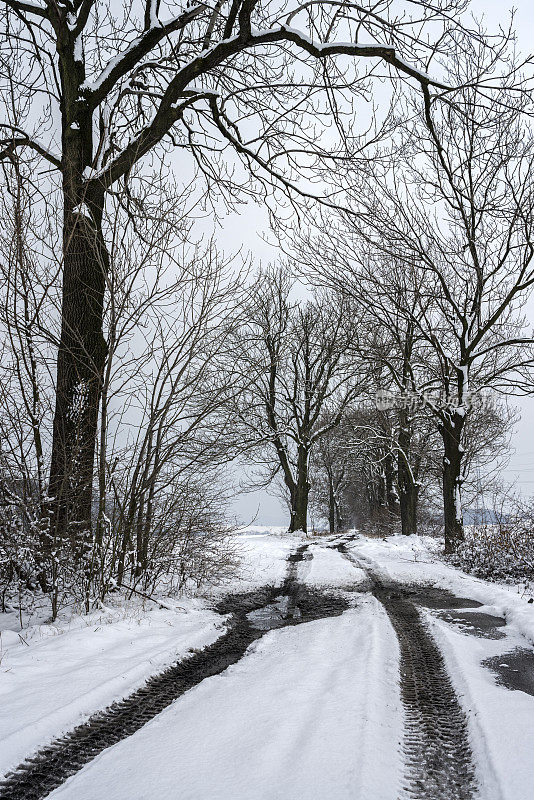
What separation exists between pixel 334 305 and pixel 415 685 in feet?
68.8

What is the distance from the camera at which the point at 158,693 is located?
132 inches

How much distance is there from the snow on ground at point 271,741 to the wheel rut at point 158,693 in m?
0.12

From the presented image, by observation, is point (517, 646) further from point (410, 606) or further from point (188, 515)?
point (188, 515)

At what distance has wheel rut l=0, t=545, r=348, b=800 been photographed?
7.56 ft

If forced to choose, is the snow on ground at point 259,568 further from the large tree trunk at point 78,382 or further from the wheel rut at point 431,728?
the wheel rut at point 431,728

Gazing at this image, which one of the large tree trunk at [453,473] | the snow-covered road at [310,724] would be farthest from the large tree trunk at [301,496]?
the snow-covered road at [310,724]

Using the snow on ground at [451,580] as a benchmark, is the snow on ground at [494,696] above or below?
above

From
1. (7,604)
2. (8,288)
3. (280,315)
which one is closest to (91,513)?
(7,604)

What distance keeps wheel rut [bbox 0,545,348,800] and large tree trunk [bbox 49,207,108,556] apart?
1.80 metres

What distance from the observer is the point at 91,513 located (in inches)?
225

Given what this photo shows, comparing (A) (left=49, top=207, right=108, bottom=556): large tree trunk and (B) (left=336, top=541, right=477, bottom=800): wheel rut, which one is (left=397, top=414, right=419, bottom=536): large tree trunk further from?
(B) (left=336, top=541, right=477, bottom=800): wheel rut

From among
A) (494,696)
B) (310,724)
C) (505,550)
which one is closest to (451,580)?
(505,550)

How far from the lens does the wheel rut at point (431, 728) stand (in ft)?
7.36

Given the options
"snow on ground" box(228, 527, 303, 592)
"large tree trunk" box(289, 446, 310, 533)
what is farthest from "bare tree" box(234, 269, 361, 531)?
"snow on ground" box(228, 527, 303, 592)
